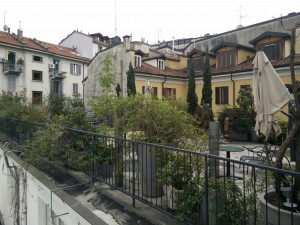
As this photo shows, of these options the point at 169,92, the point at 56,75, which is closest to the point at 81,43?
the point at 56,75

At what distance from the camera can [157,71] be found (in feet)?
79.5

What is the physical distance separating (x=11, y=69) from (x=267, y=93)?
1331 inches

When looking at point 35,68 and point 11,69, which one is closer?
point 11,69

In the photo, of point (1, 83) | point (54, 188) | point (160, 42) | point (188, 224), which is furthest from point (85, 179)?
point (160, 42)

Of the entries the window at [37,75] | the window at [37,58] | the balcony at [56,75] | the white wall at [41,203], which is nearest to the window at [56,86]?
the balcony at [56,75]

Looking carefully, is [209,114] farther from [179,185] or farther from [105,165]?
[179,185]

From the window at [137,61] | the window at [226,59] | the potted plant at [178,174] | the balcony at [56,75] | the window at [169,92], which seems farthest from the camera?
the balcony at [56,75]

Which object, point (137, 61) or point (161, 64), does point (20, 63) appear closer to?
point (137, 61)

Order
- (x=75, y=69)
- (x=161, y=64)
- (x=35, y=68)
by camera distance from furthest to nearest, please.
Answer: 1. (x=75, y=69)
2. (x=35, y=68)
3. (x=161, y=64)

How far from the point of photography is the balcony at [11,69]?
103ft

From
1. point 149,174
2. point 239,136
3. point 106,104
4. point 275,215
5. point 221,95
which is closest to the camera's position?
point 275,215

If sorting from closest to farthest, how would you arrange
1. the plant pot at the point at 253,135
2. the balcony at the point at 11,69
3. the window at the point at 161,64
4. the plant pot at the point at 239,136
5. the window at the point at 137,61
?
the plant pot at the point at 253,135
the plant pot at the point at 239,136
the window at the point at 137,61
the window at the point at 161,64
the balcony at the point at 11,69

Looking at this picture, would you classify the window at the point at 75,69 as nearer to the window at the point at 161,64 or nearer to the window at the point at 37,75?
the window at the point at 37,75

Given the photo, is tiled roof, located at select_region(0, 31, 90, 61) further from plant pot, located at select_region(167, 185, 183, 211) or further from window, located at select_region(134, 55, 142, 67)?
plant pot, located at select_region(167, 185, 183, 211)
